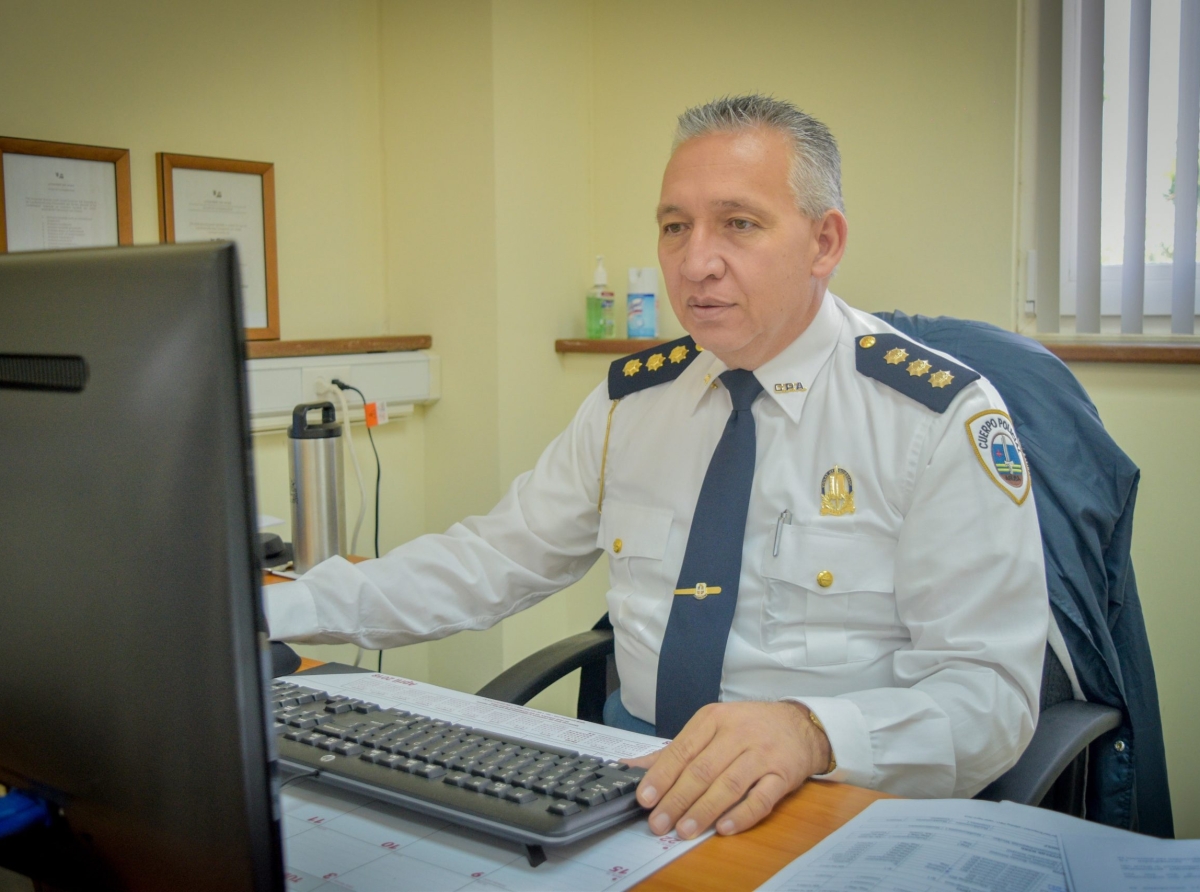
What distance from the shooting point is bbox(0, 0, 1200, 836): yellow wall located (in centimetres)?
227

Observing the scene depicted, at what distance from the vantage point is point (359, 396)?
276 cm

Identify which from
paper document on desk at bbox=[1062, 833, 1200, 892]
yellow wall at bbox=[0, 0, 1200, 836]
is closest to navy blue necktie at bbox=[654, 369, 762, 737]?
paper document on desk at bbox=[1062, 833, 1200, 892]

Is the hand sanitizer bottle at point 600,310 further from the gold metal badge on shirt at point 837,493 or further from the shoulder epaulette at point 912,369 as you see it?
the gold metal badge on shirt at point 837,493

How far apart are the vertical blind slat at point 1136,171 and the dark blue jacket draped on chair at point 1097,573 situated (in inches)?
34.4

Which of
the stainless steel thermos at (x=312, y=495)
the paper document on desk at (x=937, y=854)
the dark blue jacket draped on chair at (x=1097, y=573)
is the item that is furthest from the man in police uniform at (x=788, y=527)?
the stainless steel thermos at (x=312, y=495)

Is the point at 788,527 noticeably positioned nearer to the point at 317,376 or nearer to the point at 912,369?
the point at 912,369

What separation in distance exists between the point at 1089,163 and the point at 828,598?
1408mm

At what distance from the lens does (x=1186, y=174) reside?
2.15 metres

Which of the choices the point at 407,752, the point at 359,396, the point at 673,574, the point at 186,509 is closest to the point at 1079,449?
the point at 673,574

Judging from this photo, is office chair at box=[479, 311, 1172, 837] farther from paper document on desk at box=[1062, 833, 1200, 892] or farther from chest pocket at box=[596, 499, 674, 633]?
paper document on desk at box=[1062, 833, 1200, 892]

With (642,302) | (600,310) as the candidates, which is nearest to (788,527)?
(642,302)

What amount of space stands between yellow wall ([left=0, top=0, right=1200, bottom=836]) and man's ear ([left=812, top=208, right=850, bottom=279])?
3.09 ft

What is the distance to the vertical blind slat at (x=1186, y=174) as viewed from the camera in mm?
2105

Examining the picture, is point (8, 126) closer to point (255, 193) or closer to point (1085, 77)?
point (255, 193)
